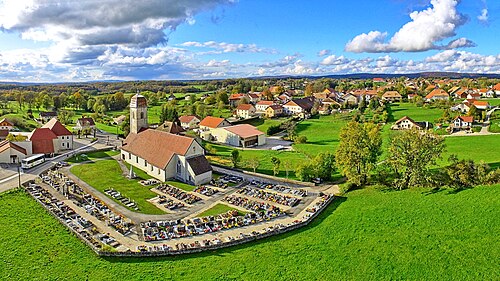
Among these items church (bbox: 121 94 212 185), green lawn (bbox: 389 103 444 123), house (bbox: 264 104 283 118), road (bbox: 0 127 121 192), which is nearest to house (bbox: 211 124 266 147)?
road (bbox: 0 127 121 192)

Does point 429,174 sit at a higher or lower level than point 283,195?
higher

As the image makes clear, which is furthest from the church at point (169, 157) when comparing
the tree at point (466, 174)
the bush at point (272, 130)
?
the bush at point (272, 130)

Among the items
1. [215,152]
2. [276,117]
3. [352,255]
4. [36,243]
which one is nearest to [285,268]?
[352,255]

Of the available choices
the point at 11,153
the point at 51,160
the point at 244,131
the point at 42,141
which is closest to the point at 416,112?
the point at 244,131

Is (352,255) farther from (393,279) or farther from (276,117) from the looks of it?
(276,117)

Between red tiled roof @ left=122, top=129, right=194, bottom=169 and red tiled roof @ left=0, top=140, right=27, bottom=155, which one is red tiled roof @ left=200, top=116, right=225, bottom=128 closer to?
red tiled roof @ left=122, top=129, right=194, bottom=169

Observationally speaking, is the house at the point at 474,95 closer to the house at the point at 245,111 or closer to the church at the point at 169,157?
the house at the point at 245,111

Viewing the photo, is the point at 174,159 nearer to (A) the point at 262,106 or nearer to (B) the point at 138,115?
(B) the point at 138,115
